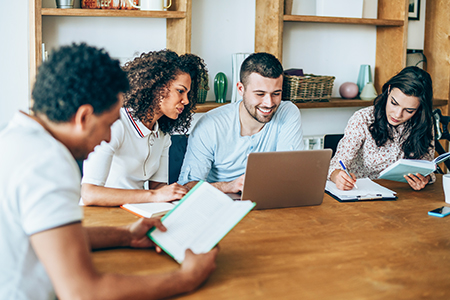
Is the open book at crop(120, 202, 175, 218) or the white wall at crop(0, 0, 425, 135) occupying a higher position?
the white wall at crop(0, 0, 425, 135)

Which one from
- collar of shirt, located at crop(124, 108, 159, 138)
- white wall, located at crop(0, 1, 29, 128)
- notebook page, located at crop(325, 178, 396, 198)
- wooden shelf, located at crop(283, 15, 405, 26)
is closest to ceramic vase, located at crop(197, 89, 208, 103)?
wooden shelf, located at crop(283, 15, 405, 26)

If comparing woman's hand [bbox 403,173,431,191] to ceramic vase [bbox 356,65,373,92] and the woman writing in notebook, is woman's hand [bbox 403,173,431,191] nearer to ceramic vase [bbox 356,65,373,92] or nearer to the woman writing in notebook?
Answer: the woman writing in notebook

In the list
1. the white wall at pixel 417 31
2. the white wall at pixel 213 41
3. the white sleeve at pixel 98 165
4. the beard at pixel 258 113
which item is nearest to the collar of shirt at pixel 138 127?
the white sleeve at pixel 98 165

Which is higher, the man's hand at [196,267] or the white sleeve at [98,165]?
the white sleeve at [98,165]

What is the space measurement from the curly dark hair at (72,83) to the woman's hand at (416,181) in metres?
1.54

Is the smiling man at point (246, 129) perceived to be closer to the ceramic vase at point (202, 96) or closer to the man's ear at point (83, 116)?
the ceramic vase at point (202, 96)

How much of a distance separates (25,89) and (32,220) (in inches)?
78.1

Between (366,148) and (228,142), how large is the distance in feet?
2.53

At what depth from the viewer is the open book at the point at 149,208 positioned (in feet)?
4.83

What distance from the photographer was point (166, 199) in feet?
5.35

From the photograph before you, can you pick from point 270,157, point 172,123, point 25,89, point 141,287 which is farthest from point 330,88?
point 141,287

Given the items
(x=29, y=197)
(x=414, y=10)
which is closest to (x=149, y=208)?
(x=29, y=197)

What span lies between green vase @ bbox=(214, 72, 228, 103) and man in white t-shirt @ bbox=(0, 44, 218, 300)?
6.24ft

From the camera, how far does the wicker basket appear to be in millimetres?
2912
